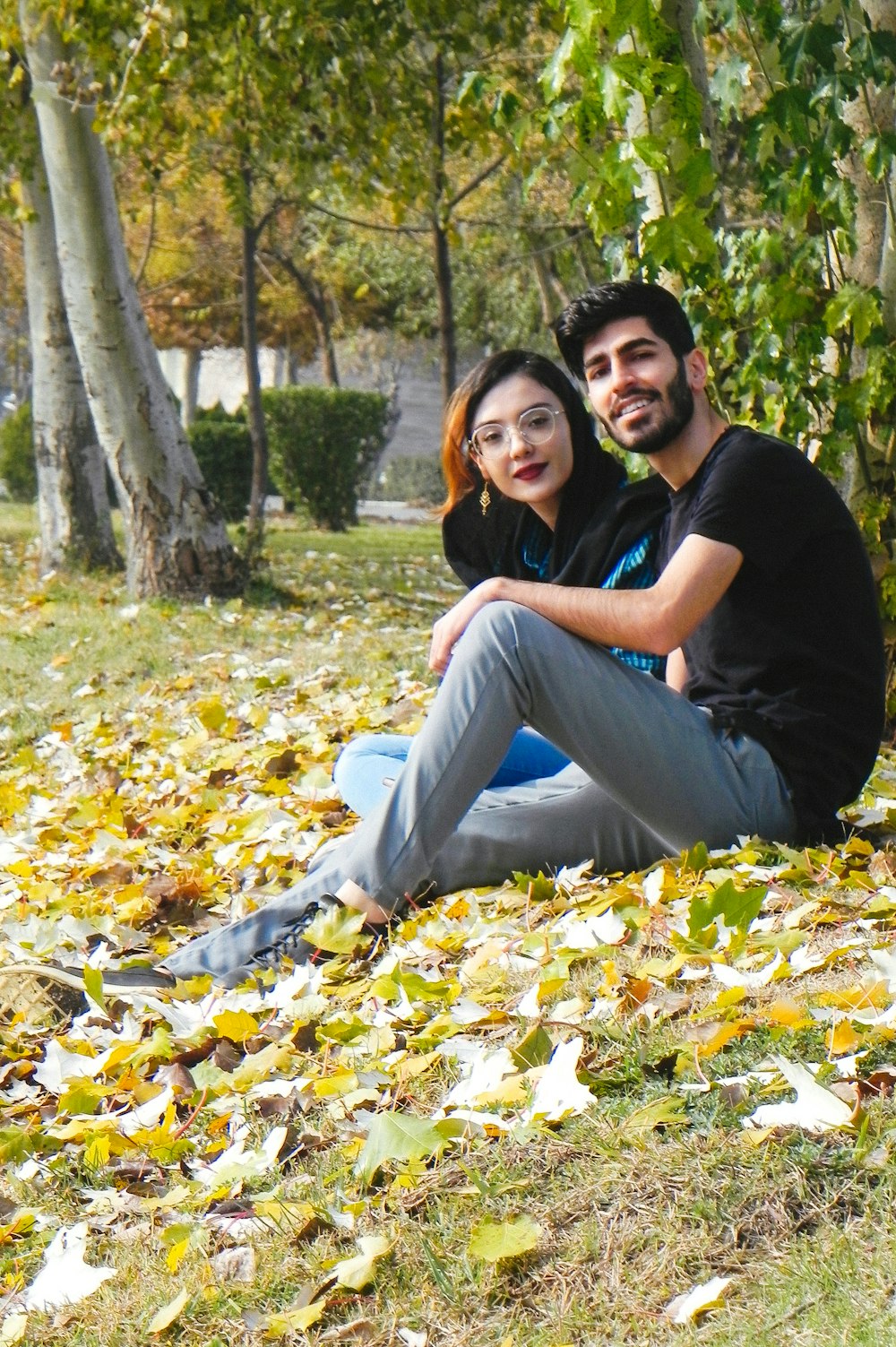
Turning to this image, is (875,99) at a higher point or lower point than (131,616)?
higher

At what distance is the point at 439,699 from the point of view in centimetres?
320

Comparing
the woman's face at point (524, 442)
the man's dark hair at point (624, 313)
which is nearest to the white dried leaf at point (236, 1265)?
the woman's face at point (524, 442)

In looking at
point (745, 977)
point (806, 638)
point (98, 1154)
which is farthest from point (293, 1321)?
point (806, 638)

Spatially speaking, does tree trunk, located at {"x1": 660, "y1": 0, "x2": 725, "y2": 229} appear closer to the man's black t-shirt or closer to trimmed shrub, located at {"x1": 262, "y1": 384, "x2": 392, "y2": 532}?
the man's black t-shirt

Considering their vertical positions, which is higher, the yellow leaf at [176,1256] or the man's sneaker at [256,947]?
the man's sneaker at [256,947]

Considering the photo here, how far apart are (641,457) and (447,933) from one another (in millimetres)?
2274

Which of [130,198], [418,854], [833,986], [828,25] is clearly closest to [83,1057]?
[418,854]

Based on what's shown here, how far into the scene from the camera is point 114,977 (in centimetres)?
329

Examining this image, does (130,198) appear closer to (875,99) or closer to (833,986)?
(875,99)

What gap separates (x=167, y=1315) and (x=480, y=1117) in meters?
0.55

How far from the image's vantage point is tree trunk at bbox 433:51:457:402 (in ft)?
35.4

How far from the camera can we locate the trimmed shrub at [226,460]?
1922 centimetres

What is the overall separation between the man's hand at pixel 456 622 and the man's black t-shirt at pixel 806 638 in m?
0.47

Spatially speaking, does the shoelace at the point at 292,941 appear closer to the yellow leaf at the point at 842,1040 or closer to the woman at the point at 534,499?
the woman at the point at 534,499
